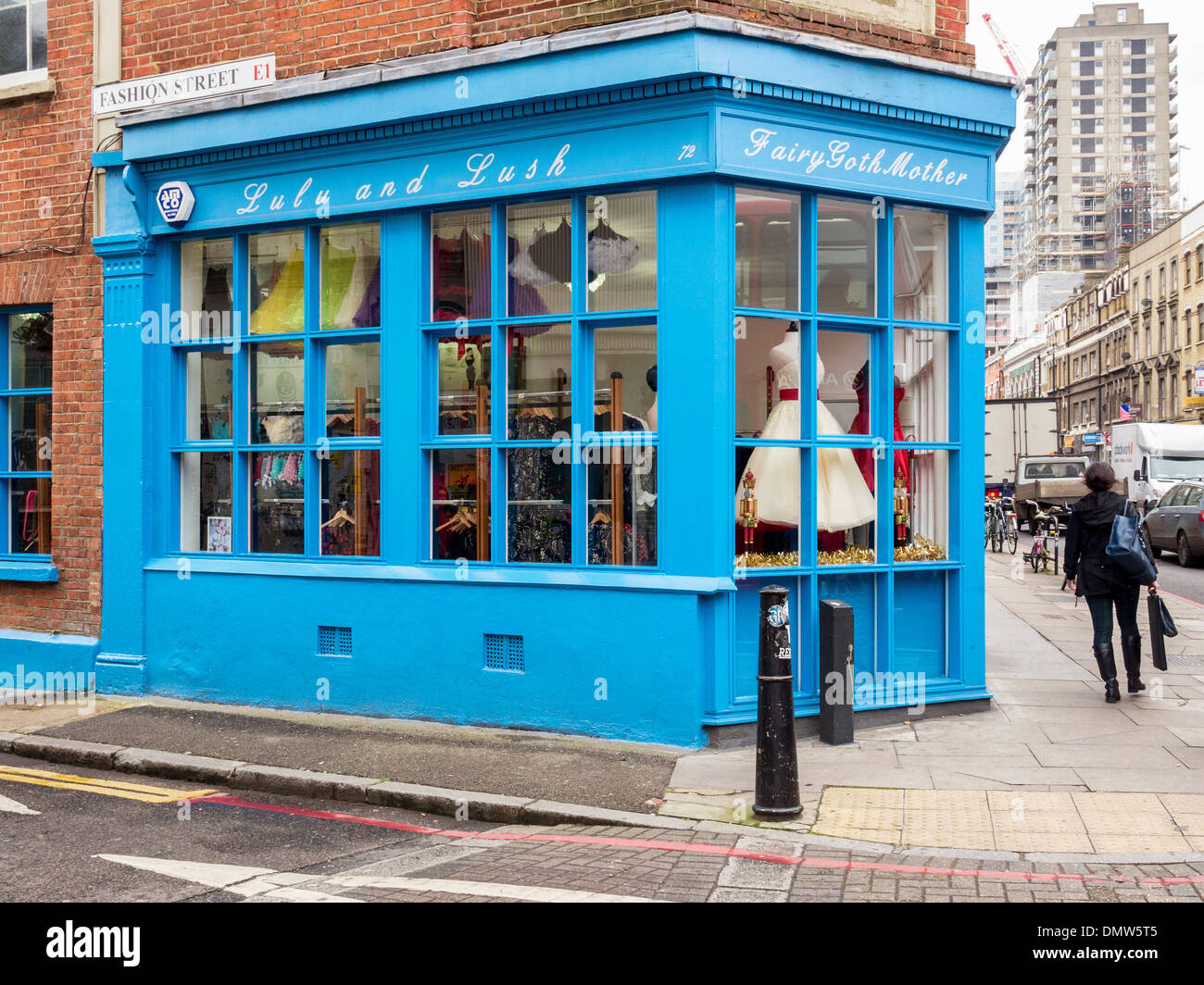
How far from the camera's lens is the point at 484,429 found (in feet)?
29.4

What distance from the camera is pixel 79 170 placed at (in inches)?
409

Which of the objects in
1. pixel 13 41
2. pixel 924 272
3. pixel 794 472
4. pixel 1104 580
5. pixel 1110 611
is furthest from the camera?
pixel 13 41

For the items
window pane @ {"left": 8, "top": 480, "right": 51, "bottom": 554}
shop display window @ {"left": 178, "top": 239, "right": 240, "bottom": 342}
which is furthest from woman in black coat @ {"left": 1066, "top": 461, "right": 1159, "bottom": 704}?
window pane @ {"left": 8, "top": 480, "right": 51, "bottom": 554}

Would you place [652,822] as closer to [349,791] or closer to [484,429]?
[349,791]

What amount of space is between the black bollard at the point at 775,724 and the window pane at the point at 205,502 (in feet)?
18.1

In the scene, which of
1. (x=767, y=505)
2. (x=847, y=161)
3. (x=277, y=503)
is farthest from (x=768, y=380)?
(x=277, y=503)

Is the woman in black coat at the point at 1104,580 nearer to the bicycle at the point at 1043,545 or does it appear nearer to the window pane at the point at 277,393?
the window pane at the point at 277,393

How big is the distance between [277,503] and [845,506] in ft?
15.4

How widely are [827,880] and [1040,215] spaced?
174757 millimetres

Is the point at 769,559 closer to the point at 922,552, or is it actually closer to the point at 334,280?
the point at 922,552

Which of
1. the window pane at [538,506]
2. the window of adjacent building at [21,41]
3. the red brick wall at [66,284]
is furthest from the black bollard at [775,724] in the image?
the window of adjacent building at [21,41]

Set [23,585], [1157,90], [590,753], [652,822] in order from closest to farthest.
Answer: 1. [652,822]
2. [590,753]
3. [23,585]
4. [1157,90]
